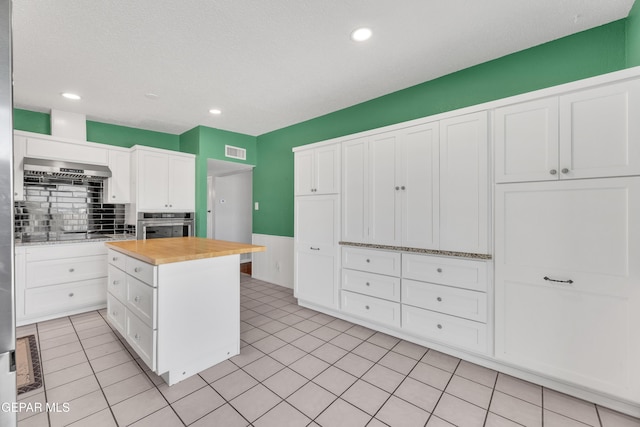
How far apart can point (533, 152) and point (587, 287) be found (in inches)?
36.8

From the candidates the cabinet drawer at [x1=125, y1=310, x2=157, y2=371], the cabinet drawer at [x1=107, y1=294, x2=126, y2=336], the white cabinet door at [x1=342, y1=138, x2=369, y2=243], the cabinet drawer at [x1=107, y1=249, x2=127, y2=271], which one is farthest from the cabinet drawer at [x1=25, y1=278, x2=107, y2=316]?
the white cabinet door at [x1=342, y1=138, x2=369, y2=243]

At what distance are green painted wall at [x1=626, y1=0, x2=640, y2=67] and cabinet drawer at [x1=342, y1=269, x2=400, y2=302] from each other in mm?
2294

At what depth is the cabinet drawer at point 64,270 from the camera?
9.69 feet

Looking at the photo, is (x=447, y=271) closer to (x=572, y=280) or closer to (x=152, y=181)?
(x=572, y=280)

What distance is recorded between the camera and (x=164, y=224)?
12.9ft

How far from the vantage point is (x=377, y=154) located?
2.71m

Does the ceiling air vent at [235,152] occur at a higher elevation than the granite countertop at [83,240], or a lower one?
higher

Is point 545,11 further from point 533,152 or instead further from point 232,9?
point 232,9

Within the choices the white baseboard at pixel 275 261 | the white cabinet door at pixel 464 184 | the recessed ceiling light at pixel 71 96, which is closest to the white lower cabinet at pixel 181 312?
the white cabinet door at pixel 464 184

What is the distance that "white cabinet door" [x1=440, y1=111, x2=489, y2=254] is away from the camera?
209cm

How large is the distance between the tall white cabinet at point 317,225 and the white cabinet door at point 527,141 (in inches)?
60.5

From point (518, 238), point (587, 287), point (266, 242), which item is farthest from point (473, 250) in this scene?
point (266, 242)

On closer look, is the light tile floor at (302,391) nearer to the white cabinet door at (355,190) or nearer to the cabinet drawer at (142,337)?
the cabinet drawer at (142,337)

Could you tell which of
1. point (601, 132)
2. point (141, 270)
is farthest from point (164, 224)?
point (601, 132)
